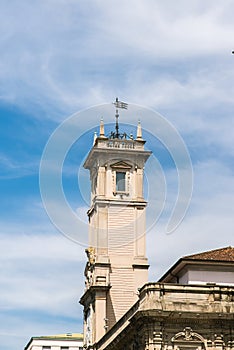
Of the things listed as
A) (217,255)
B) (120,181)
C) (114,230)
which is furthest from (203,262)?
(120,181)

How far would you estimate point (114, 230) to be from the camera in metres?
102

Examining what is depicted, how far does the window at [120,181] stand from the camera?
10331 cm

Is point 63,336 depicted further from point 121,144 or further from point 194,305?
point 194,305

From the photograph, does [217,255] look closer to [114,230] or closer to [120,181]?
[114,230]

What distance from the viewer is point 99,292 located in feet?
316

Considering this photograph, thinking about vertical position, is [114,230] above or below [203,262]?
above

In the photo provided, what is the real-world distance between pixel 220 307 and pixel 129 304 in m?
35.5

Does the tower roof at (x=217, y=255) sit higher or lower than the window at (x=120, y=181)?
lower

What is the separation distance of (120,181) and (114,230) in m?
6.79

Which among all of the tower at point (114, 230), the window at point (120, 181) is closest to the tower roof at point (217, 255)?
the tower at point (114, 230)

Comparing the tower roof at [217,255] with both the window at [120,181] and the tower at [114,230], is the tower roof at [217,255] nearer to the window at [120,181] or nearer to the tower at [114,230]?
the tower at [114,230]

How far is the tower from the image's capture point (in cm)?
9700

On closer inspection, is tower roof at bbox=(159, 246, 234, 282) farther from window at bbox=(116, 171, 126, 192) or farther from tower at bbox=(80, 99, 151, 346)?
window at bbox=(116, 171, 126, 192)

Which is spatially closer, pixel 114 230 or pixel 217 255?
pixel 217 255
